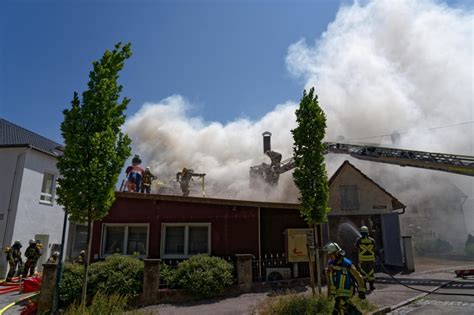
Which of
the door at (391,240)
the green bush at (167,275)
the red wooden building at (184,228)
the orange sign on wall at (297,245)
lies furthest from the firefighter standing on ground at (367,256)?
the door at (391,240)

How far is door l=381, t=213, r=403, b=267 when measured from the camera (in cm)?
1751

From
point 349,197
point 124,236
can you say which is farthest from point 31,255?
point 349,197

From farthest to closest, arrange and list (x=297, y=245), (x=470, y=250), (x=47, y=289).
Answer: (x=470, y=250) < (x=297, y=245) < (x=47, y=289)

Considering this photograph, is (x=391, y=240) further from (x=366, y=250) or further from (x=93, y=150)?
Answer: (x=93, y=150)

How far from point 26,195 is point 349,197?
17830 mm

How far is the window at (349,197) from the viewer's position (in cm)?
2036

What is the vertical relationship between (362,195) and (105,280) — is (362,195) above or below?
above

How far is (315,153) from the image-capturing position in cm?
898

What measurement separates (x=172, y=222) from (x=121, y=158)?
542 centimetres

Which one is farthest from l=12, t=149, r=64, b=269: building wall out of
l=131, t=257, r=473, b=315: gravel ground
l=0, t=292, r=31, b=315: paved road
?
l=131, t=257, r=473, b=315: gravel ground

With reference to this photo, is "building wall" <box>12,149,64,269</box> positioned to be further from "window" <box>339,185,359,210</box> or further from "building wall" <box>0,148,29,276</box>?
"window" <box>339,185,359,210</box>

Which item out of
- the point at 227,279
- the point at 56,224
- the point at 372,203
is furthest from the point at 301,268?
the point at 56,224

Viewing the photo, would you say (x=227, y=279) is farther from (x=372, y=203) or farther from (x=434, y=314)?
(x=372, y=203)

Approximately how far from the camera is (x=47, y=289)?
8.75 m
